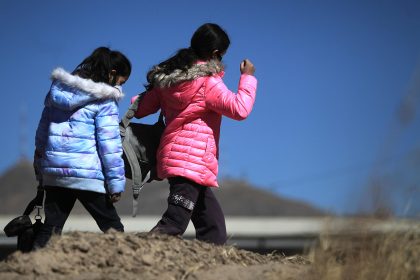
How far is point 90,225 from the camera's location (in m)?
33.2

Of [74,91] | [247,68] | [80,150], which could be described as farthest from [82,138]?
[247,68]

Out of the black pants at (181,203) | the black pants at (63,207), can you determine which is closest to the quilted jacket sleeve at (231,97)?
the black pants at (181,203)

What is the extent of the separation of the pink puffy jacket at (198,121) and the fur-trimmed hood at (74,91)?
1.52ft

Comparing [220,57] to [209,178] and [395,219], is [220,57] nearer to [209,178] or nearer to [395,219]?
[209,178]

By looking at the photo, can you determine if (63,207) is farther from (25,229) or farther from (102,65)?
(102,65)

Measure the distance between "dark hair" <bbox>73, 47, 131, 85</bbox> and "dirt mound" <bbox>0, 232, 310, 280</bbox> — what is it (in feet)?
3.99

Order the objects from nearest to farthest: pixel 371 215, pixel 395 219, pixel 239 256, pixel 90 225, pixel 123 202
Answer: pixel 371 215, pixel 395 219, pixel 239 256, pixel 90 225, pixel 123 202

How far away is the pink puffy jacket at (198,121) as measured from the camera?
6.11 meters

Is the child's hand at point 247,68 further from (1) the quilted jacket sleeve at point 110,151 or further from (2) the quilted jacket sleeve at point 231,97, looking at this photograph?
(1) the quilted jacket sleeve at point 110,151

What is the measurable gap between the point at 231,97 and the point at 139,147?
0.86m

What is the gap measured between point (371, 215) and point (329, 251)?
638 mm

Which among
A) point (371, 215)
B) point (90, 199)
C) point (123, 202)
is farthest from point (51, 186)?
point (123, 202)

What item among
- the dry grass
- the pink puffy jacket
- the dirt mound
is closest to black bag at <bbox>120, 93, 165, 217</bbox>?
the pink puffy jacket

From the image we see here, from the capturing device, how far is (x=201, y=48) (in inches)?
Answer: 252
